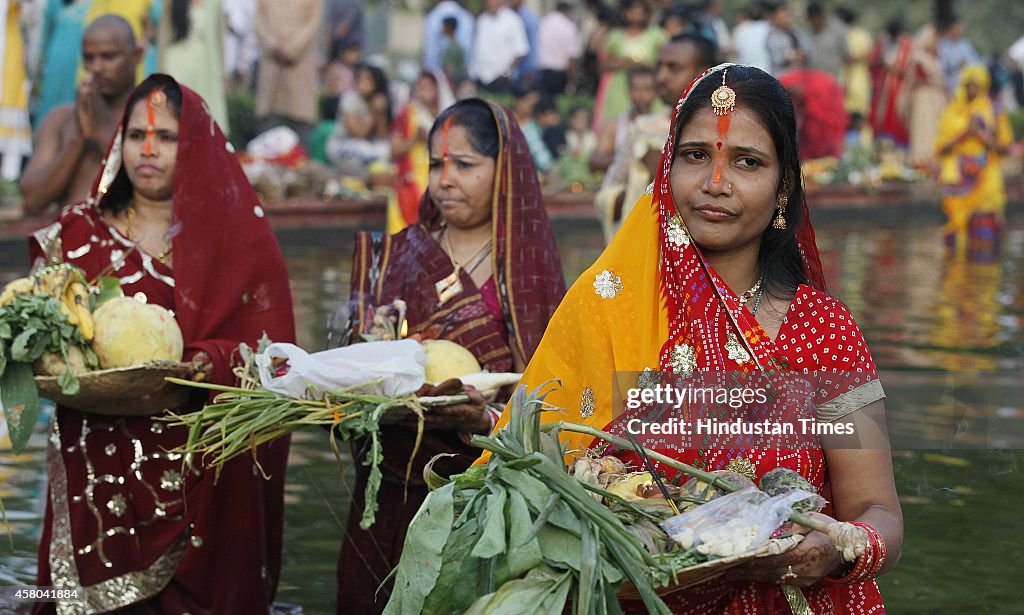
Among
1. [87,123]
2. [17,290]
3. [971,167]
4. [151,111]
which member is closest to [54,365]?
[17,290]

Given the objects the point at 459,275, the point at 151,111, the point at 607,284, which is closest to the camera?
the point at 607,284

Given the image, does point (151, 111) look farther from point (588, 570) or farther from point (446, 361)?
point (588, 570)

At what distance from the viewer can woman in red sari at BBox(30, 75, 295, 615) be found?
17.5 feet

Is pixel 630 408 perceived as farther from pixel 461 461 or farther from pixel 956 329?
pixel 956 329

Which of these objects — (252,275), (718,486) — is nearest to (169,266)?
(252,275)

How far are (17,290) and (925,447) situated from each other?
4.68 metres

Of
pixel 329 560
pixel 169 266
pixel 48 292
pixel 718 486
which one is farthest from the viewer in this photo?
pixel 329 560

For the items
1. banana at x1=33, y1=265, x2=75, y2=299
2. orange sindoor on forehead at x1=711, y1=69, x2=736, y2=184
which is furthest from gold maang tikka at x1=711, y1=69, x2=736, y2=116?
banana at x1=33, y1=265, x2=75, y2=299

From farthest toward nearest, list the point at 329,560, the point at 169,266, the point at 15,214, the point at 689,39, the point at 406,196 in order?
1. the point at 15,214
2. the point at 406,196
3. the point at 689,39
4. the point at 329,560
5. the point at 169,266

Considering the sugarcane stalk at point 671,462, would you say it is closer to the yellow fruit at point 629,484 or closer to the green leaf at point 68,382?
the yellow fruit at point 629,484

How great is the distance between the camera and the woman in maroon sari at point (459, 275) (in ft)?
17.6

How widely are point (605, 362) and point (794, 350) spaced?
379mm

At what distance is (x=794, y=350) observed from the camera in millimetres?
3389

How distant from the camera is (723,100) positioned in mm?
3395
